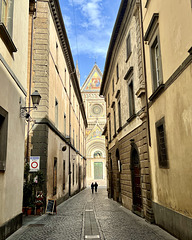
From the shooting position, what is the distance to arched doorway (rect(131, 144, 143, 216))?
37.7ft

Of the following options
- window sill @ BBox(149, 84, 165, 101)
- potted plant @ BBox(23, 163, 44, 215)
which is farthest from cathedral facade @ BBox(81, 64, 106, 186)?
window sill @ BBox(149, 84, 165, 101)

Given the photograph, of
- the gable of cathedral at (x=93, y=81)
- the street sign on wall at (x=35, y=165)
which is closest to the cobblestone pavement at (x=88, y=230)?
the street sign on wall at (x=35, y=165)

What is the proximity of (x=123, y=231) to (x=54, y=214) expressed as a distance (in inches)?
186

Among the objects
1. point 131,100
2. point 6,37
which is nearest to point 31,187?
point 131,100

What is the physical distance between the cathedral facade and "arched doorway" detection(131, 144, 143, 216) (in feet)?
117

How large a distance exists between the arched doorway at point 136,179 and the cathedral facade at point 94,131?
3562cm

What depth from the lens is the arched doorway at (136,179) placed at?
37.7ft

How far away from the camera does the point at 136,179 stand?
39.5 ft

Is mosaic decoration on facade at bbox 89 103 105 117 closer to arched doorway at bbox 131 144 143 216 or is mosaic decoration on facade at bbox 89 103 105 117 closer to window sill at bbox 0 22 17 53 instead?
arched doorway at bbox 131 144 143 216

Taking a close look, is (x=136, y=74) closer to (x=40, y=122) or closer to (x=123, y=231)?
(x=40, y=122)

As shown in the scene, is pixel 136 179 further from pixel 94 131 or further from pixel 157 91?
pixel 94 131

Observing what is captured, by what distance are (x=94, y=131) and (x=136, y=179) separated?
4230 cm

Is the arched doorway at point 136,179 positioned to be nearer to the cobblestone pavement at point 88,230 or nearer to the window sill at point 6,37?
the cobblestone pavement at point 88,230

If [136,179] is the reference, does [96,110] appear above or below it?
above
